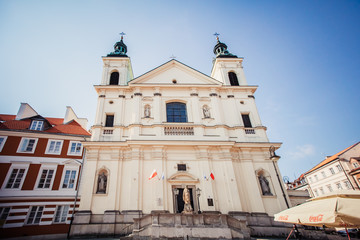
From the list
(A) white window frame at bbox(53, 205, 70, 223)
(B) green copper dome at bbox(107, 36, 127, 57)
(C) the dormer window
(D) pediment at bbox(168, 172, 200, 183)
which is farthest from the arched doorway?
(B) green copper dome at bbox(107, 36, 127, 57)

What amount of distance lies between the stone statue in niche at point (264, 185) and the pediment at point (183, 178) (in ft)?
16.4

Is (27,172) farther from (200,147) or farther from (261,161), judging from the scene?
(261,161)

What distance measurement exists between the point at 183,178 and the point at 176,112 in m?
6.00

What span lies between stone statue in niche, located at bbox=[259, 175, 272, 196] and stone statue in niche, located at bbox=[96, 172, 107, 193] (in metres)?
11.6

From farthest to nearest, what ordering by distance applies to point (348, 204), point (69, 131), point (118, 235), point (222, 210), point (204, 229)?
point (69, 131), point (222, 210), point (118, 235), point (204, 229), point (348, 204)

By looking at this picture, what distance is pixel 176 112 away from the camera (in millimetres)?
17016

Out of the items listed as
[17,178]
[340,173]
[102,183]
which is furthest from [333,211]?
[340,173]

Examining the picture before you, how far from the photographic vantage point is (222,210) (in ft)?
42.1

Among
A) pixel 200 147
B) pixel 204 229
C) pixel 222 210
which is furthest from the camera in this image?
pixel 200 147

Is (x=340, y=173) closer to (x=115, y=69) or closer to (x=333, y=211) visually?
(x=333, y=211)

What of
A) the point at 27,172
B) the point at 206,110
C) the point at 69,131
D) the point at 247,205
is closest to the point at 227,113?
the point at 206,110

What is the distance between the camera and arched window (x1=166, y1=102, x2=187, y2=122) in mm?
16686

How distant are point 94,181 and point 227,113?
1220 cm

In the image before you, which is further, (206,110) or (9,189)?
(206,110)
